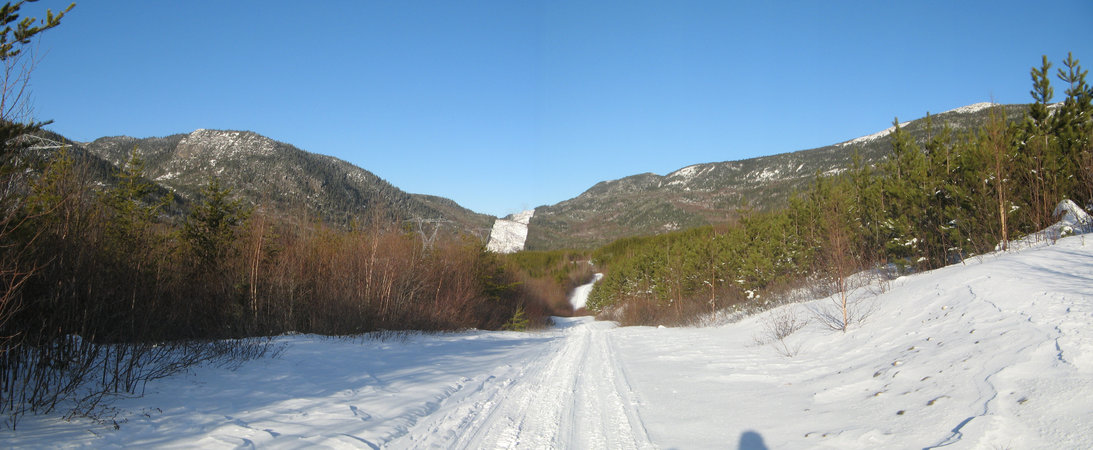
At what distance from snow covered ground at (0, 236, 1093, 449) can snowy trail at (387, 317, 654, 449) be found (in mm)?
35

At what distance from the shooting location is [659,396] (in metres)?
8.20

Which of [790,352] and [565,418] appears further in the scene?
[790,352]

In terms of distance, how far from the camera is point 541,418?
21.3ft

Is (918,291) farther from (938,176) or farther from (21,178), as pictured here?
(21,178)

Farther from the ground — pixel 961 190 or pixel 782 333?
pixel 961 190

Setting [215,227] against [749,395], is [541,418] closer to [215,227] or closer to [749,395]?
[749,395]

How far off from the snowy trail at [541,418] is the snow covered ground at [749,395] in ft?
0.11

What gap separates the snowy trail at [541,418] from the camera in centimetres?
543

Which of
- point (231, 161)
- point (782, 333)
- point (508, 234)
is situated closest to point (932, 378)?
point (782, 333)

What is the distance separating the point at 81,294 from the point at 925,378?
11.0 metres

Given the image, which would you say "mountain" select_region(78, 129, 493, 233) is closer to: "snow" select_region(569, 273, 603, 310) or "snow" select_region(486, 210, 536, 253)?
"snow" select_region(569, 273, 603, 310)

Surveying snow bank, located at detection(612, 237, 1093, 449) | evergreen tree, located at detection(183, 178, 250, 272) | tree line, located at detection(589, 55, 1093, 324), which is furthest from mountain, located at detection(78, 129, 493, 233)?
snow bank, located at detection(612, 237, 1093, 449)

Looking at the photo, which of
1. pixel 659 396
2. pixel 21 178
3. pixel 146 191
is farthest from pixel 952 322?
pixel 146 191

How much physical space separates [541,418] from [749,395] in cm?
343
